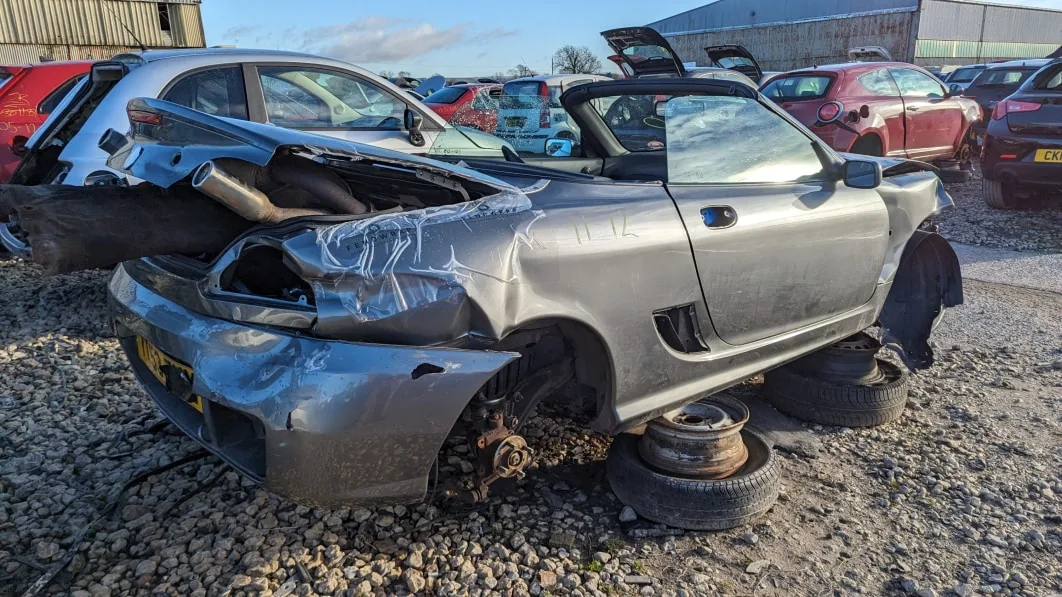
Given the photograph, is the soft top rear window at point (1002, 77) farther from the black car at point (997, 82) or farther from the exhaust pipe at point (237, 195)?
the exhaust pipe at point (237, 195)

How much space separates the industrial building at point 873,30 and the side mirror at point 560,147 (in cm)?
3435

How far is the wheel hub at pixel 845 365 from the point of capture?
3.59 meters

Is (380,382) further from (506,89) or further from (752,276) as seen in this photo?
(506,89)

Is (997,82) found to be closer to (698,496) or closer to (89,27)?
(698,496)

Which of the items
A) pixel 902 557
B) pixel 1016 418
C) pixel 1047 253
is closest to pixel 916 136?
pixel 1047 253

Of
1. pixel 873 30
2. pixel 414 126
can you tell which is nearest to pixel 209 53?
pixel 414 126

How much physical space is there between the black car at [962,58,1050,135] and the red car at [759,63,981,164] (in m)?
3.78

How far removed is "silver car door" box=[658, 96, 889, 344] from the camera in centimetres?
271

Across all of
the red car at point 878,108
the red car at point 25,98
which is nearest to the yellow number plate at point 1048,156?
the red car at point 878,108

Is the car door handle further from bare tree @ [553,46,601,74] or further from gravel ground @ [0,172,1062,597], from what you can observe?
bare tree @ [553,46,601,74]

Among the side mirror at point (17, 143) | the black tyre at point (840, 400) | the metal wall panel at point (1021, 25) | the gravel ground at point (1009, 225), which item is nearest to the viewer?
the black tyre at point (840, 400)

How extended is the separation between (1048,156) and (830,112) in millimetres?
2107

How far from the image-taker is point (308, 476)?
2004 mm

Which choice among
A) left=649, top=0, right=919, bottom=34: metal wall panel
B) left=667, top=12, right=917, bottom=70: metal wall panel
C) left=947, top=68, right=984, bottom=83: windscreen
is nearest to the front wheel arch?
left=947, top=68, right=984, bottom=83: windscreen
